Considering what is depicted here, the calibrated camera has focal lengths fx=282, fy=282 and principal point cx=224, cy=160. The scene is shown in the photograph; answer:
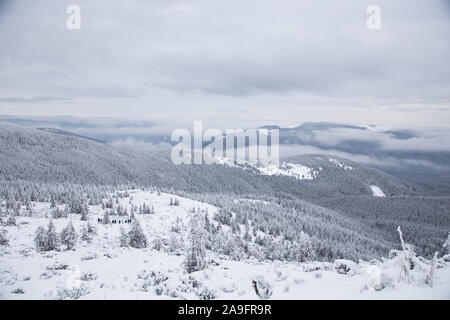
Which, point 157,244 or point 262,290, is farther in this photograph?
point 157,244

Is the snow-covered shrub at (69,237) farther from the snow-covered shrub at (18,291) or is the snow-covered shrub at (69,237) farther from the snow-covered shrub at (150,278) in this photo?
the snow-covered shrub at (150,278)

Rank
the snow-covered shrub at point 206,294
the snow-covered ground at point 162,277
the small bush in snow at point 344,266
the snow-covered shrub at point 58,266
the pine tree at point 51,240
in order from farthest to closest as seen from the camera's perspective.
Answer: the pine tree at point 51,240 < the small bush in snow at point 344,266 < the snow-covered shrub at point 58,266 < the snow-covered shrub at point 206,294 < the snow-covered ground at point 162,277

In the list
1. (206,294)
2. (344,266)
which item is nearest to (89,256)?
(206,294)

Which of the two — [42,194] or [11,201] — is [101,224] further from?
[42,194]

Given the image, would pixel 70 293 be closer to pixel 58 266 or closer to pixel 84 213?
pixel 58 266

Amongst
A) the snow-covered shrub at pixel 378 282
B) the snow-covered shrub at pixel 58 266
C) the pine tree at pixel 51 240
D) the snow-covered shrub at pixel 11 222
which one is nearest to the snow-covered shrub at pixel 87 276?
the snow-covered shrub at pixel 58 266

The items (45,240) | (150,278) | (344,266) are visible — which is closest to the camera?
(150,278)
